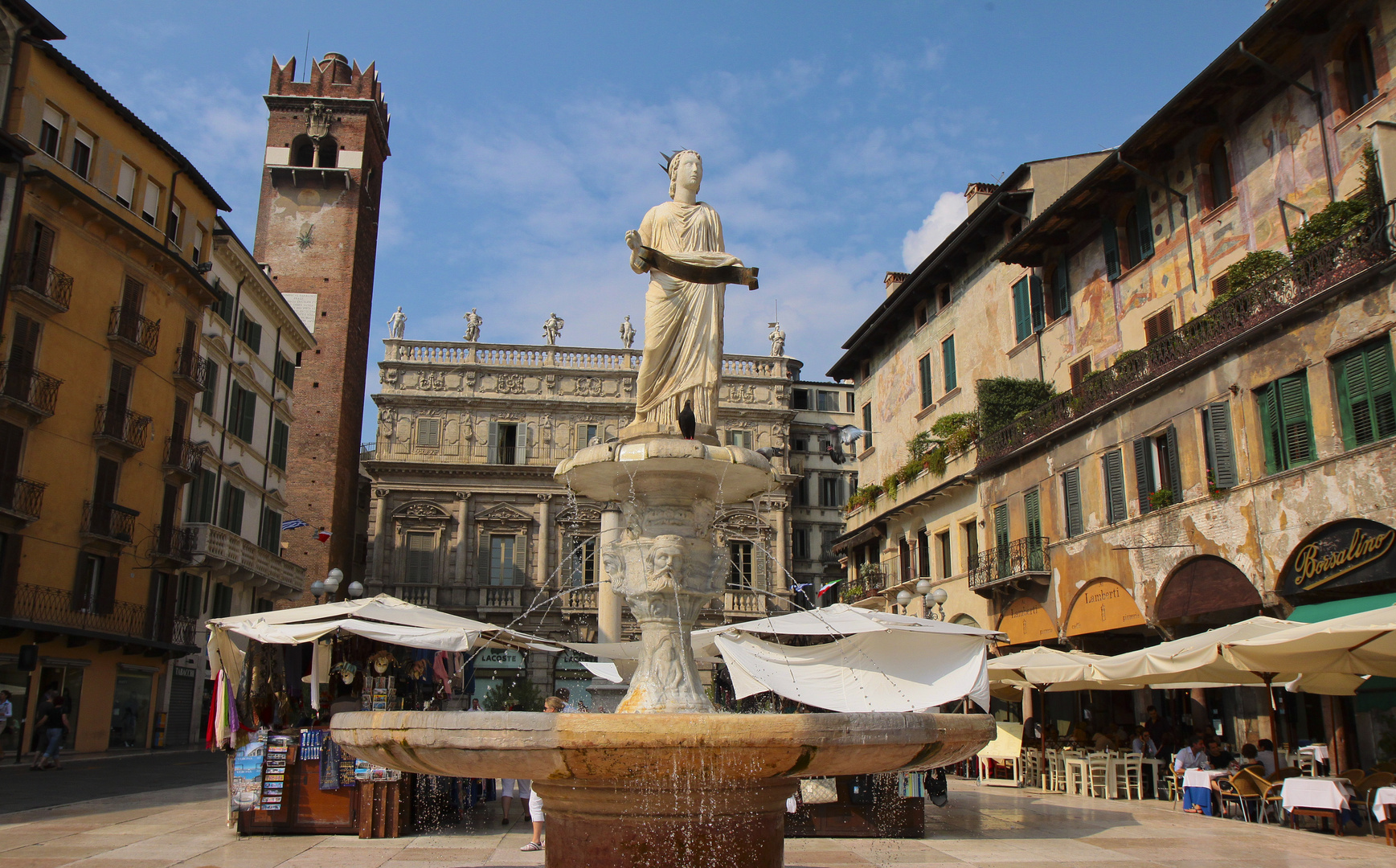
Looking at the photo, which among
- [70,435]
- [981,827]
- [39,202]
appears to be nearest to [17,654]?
[70,435]

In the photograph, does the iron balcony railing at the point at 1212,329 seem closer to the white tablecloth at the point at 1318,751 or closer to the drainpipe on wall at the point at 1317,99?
A: the drainpipe on wall at the point at 1317,99

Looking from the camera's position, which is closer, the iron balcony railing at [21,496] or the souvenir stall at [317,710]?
the souvenir stall at [317,710]

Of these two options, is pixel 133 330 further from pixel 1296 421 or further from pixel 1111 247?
pixel 1296 421

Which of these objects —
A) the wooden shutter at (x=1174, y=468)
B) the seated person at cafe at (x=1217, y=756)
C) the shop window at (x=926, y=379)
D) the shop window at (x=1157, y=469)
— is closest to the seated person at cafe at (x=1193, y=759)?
the seated person at cafe at (x=1217, y=756)

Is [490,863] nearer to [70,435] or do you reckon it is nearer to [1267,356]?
[1267,356]

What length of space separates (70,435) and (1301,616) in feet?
83.5

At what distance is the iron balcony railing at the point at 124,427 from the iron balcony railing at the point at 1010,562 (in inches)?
845

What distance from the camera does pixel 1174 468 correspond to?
60.5 ft

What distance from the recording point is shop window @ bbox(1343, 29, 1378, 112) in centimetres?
1555

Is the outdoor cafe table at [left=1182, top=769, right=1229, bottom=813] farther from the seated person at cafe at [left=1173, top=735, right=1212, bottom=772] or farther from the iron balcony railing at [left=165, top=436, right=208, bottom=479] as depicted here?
the iron balcony railing at [left=165, top=436, right=208, bottom=479]

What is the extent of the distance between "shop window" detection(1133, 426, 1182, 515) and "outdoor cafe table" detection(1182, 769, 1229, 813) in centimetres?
557

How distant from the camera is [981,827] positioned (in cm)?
1262

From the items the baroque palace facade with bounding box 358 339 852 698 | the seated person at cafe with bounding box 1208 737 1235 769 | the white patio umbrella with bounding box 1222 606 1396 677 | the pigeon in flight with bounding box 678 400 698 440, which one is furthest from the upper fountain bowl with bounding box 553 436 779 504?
the baroque palace facade with bounding box 358 339 852 698

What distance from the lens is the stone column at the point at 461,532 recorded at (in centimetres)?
4625
